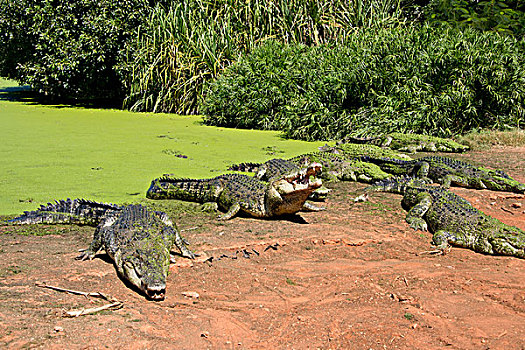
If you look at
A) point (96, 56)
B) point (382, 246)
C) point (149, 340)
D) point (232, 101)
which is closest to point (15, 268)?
point (149, 340)

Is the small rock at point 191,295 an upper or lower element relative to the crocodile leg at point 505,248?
lower

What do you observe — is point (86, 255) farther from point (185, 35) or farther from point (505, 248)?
point (185, 35)

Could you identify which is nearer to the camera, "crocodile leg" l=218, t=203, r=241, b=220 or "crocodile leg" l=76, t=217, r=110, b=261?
"crocodile leg" l=76, t=217, r=110, b=261

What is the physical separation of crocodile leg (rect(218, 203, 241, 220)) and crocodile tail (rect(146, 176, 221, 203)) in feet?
1.42

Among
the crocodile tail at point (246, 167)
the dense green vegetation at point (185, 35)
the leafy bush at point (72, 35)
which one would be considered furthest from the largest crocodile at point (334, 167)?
the leafy bush at point (72, 35)

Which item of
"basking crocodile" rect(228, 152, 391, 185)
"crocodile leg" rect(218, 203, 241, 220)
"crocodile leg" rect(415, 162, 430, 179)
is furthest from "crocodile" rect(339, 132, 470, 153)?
"crocodile leg" rect(218, 203, 241, 220)

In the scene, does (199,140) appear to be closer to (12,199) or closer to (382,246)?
(12,199)

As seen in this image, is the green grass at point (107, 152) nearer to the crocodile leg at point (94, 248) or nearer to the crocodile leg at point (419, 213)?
the crocodile leg at point (94, 248)

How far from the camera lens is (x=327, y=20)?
12.8 m

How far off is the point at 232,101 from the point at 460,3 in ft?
23.8

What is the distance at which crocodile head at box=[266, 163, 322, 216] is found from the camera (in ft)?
14.0

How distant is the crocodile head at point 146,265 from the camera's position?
301 cm

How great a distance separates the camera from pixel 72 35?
13.4 meters

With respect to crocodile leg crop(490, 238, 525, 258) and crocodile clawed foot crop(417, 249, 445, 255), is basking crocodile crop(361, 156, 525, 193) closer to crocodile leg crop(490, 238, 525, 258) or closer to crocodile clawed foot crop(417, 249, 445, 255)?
crocodile leg crop(490, 238, 525, 258)
